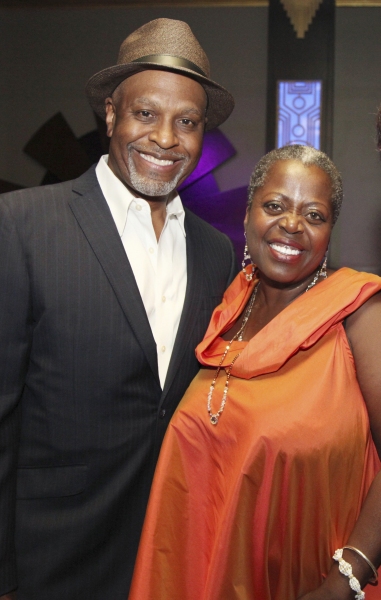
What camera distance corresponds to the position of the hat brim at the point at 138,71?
1.48 meters

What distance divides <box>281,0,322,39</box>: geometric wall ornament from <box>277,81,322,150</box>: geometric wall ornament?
9.2 inches

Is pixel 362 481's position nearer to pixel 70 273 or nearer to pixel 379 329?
pixel 379 329

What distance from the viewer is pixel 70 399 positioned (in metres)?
1.34

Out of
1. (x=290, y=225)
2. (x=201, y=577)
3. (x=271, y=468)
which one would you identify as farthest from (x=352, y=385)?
(x=201, y=577)

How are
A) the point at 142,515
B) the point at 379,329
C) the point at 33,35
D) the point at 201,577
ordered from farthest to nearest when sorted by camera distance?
the point at 33,35 → the point at 142,515 → the point at 201,577 → the point at 379,329

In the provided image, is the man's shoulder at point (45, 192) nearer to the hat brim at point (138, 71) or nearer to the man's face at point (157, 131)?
the man's face at point (157, 131)

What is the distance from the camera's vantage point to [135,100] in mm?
1494

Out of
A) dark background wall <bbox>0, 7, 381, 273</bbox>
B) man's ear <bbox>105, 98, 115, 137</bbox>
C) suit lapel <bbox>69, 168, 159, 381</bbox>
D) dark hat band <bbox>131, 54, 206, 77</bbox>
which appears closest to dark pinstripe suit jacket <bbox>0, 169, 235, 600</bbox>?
suit lapel <bbox>69, 168, 159, 381</bbox>

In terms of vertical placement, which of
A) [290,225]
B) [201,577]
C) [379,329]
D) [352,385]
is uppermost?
[290,225]

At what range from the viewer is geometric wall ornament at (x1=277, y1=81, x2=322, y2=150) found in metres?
2.75

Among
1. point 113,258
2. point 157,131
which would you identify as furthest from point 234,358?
point 157,131

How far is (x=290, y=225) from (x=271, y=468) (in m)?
0.52

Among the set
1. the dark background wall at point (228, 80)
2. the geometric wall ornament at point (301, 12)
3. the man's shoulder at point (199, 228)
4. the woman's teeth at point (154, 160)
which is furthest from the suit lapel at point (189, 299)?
the geometric wall ornament at point (301, 12)

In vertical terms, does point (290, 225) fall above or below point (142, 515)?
above
